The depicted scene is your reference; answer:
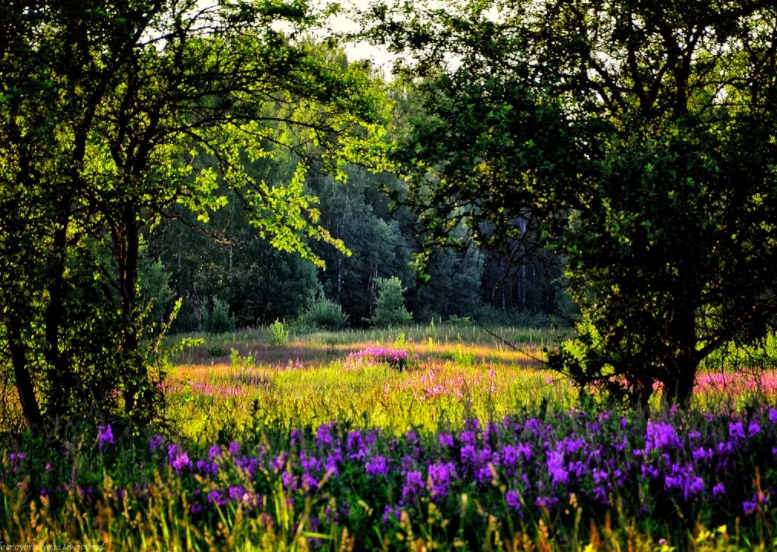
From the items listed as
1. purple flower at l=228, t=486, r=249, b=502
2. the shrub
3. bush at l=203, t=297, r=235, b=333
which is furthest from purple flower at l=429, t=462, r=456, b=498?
bush at l=203, t=297, r=235, b=333

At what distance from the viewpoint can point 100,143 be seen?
7.32 metres

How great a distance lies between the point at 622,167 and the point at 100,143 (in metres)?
6.13

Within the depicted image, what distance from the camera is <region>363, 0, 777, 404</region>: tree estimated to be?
5.11 metres

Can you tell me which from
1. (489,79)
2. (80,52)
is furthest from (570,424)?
(80,52)

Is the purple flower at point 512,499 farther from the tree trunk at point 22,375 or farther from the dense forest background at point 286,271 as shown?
the dense forest background at point 286,271

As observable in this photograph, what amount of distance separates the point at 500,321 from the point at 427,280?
47.5 meters

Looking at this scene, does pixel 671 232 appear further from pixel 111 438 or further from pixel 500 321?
pixel 500 321

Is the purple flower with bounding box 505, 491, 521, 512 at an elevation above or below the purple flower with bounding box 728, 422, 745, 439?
below

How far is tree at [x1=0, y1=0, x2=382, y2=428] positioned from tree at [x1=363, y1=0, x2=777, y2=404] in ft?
4.87

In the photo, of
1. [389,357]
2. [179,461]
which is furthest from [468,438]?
[389,357]

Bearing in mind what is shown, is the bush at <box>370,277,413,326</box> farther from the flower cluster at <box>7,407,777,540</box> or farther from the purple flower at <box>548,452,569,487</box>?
the purple flower at <box>548,452,569,487</box>

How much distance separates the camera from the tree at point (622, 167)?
16.8 ft

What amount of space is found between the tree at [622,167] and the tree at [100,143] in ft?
4.87

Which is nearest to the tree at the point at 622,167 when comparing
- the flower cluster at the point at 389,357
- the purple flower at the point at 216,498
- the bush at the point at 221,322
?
the purple flower at the point at 216,498
